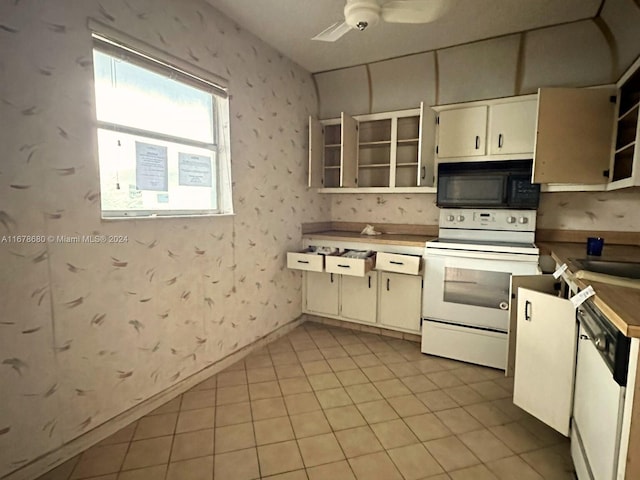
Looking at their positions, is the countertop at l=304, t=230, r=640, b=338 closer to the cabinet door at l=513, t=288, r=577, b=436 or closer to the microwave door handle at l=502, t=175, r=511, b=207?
the cabinet door at l=513, t=288, r=577, b=436

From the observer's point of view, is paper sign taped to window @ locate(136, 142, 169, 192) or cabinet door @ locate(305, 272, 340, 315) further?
cabinet door @ locate(305, 272, 340, 315)

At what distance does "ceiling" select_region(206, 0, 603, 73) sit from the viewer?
7.16 ft

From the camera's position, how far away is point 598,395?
4.03ft

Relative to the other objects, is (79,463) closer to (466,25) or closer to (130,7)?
(130,7)

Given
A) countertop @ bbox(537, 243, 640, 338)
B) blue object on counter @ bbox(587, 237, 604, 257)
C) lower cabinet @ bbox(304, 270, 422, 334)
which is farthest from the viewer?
lower cabinet @ bbox(304, 270, 422, 334)

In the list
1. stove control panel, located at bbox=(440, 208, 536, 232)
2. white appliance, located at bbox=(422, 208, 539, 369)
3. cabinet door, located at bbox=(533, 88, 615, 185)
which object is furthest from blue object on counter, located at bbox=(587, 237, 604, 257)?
stove control panel, located at bbox=(440, 208, 536, 232)

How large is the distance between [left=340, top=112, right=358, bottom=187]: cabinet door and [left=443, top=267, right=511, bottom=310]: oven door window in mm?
1227

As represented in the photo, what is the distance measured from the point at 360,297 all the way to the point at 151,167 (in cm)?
207

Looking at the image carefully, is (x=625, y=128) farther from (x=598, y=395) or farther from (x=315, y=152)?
(x=315, y=152)

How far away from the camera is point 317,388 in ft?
7.39

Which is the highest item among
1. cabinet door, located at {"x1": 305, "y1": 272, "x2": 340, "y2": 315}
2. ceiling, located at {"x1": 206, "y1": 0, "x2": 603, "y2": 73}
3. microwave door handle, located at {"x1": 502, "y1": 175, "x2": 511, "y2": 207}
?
ceiling, located at {"x1": 206, "y1": 0, "x2": 603, "y2": 73}

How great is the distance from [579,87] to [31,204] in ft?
11.6

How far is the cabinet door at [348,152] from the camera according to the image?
3.07 meters

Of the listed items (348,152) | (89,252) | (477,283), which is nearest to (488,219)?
(477,283)
